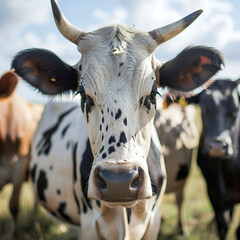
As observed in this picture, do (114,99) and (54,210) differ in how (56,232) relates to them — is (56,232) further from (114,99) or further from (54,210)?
(114,99)


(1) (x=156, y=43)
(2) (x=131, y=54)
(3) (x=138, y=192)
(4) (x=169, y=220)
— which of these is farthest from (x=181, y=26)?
(4) (x=169, y=220)

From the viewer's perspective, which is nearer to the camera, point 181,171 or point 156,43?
point 156,43

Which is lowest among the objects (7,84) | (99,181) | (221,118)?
(221,118)

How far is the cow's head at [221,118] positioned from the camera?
3.44 m

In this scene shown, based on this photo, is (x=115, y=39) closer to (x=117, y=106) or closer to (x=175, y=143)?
(x=117, y=106)

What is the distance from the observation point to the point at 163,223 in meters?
5.33

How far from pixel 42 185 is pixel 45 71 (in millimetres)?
1504

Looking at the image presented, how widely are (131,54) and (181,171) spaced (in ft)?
8.84

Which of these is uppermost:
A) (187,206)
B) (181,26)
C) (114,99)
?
(181,26)

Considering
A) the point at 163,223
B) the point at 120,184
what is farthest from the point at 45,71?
the point at 163,223

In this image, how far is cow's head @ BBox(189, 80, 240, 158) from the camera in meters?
3.44

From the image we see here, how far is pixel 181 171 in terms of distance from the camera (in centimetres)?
453

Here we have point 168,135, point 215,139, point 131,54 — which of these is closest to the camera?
point 131,54

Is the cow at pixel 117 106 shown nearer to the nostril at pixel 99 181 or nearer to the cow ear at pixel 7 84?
the nostril at pixel 99 181
